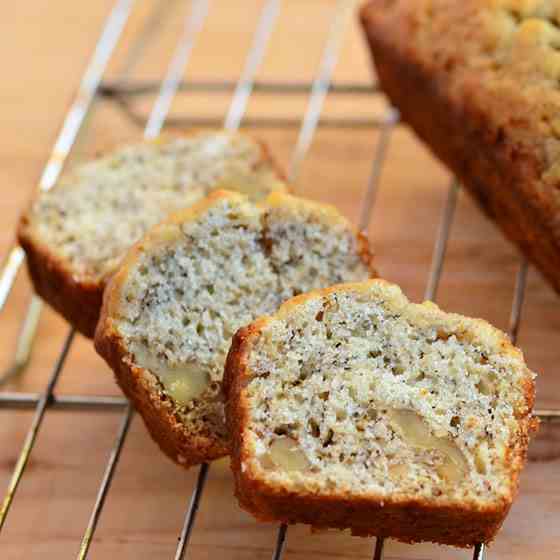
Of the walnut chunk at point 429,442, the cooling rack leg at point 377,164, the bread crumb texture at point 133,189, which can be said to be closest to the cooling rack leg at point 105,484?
the bread crumb texture at point 133,189

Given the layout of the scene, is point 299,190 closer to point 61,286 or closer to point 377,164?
point 377,164

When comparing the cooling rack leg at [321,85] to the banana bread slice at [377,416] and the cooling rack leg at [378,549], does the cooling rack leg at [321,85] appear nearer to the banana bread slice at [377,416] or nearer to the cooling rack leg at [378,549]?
the banana bread slice at [377,416]

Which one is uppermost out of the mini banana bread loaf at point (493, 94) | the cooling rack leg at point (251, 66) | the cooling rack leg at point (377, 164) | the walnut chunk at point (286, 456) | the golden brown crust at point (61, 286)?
the mini banana bread loaf at point (493, 94)

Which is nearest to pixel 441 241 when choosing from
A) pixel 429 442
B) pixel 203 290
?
pixel 203 290

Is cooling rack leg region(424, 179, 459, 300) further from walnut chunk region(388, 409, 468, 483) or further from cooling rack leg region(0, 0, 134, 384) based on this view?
cooling rack leg region(0, 0, 134, 384)

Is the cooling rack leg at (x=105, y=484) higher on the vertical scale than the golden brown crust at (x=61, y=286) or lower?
lower

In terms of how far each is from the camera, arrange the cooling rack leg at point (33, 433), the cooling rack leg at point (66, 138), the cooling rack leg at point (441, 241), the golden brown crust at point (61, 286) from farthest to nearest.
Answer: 1. the cooling rack leg at point (66, 138)
2. the cooling rack leg at point (441, 241)
3. the golden brown crust at point (61, 286)
4. the cooling rack leg at point (33, 433)
